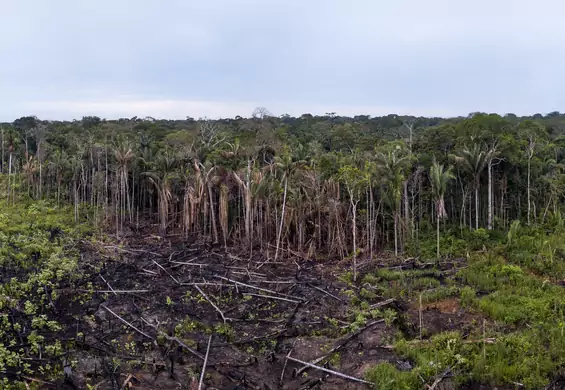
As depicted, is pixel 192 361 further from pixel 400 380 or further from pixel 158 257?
pixel 158 257

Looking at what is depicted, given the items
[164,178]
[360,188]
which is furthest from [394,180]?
[164,178]

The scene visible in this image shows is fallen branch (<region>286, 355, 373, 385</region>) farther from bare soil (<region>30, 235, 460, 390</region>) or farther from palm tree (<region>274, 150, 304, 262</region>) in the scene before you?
palm tree (<region>274, 150, 304, 262</region>)

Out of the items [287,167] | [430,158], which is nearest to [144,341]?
[287,167]

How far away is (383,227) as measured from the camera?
2573cm

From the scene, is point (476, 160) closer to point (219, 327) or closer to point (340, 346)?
point (340, 346)

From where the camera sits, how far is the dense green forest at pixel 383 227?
11367mm

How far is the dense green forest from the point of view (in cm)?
1137

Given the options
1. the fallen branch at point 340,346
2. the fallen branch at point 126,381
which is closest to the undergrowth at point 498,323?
the fallen branch at point 340,346

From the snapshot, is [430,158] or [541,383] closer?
[541,383]

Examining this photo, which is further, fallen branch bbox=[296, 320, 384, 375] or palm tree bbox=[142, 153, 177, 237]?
palm tree bbox=[142, 153, 177, 237]

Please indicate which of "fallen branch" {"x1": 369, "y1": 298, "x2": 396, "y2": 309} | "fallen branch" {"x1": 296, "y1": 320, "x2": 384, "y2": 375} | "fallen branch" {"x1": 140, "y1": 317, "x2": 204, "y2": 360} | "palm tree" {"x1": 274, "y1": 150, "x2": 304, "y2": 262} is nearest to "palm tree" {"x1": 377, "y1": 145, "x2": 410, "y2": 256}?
"palm tree" {"x1": 274, "y1": 150, "x2": 304, "y2": 262}

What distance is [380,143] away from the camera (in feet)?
111

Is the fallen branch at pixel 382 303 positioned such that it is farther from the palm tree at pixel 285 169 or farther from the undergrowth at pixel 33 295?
the undergrowth at pixel 33 295

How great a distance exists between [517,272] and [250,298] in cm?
1008
